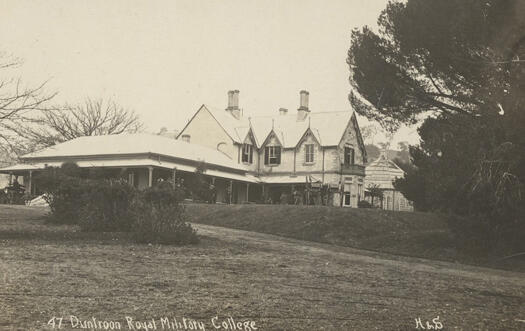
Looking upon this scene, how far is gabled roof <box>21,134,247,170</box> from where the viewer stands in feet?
114

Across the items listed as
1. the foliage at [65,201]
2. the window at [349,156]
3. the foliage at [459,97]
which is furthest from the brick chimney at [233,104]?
the foliage at [65,201]

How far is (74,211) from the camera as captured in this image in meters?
14.9

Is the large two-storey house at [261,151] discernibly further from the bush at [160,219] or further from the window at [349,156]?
the bush at [160,219]

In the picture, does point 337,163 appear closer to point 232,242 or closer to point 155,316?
point 232,242

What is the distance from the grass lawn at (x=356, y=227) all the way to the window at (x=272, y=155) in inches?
845

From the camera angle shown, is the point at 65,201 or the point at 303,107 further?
the point at 303,107

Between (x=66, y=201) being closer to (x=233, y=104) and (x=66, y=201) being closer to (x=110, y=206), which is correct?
(x=110, y=206)

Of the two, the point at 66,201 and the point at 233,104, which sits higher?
the point at 233,104

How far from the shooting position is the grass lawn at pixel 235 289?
5.66 m

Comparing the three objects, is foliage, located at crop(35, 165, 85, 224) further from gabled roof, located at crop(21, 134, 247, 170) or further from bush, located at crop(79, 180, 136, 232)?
gabled roof, located at crop(21, 134, 247, 170)

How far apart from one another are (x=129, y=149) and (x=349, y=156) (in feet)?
57.5

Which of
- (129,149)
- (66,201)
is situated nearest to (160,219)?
(66,201)

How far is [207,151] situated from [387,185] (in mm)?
17757

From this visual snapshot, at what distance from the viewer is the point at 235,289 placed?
7.06 m
